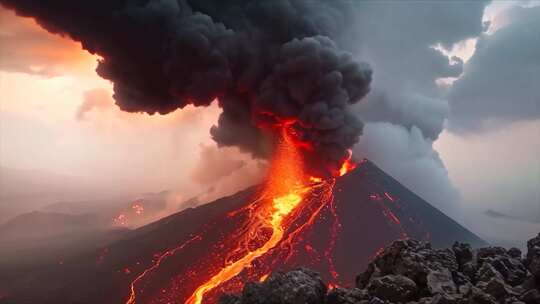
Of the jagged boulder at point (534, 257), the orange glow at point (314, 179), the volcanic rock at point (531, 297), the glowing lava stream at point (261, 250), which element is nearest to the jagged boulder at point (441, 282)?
the volcanic rock at point (531, 297)

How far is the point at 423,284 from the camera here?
41.3 feet

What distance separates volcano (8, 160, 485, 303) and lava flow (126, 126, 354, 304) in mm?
140

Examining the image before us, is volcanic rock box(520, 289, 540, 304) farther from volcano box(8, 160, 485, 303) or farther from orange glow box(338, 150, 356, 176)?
orange glow box(338, 150, 356, 176)

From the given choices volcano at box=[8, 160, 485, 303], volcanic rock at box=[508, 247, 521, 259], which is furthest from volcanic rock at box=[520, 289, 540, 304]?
volcano at box=[8, 160, 485, 303]

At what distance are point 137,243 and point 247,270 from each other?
21.1m

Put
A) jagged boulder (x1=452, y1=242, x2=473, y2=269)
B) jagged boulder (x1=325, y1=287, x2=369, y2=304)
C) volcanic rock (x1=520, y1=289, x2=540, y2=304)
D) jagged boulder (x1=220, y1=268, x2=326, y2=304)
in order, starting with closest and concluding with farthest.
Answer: volcanic rock (x1=520, y1=289, x2=540, y2=304)
jagged boulder (x1=220, y1=268, x2=326, y2=304)
jagged boulder (x1=325, y1=287, x2=369, y2=304)
jagged boulder (x1=452, y1=242, x2=473, y2=269)

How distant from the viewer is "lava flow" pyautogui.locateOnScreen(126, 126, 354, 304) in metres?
39.0

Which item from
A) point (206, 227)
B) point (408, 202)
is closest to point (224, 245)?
point (206, 227)

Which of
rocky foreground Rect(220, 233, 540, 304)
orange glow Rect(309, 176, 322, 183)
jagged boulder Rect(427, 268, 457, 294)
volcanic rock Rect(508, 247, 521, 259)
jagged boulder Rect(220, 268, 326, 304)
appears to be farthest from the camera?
orange glow Rect(309, 176, 322, 183)

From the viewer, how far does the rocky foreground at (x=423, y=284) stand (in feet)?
36.9

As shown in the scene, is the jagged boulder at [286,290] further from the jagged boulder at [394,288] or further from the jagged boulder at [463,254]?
the jagged boulder at [463,254]

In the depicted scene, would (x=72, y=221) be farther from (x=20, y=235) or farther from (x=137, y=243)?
(x=137, y=243)

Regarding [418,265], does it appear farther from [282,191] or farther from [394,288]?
[282,191]

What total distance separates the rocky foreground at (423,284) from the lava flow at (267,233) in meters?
24.2
